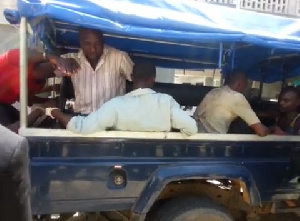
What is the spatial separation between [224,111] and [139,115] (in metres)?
0.96

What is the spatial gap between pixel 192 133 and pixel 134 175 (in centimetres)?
53

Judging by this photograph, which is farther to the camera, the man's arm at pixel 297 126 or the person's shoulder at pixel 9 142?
the man's arm at pixel 297 126

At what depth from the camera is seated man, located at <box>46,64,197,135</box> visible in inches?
112

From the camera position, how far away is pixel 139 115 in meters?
2.94

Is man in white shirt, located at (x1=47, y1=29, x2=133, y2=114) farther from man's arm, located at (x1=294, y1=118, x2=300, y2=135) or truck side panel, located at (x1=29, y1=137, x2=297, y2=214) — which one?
man's arm, located at (x1=294, y1=118, x2=300, y2=135)

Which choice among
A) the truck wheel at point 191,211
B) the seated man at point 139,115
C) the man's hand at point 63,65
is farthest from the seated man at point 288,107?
the man's hand at point 63,65

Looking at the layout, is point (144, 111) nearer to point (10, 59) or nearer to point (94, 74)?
point (94, 74)

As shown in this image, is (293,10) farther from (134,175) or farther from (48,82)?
(134,175)

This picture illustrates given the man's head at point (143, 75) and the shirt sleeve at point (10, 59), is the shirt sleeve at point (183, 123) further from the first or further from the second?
the shirt sleeve at point (10, 59)

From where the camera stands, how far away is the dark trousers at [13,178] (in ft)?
3.56

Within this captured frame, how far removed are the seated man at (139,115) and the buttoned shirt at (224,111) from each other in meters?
0.64

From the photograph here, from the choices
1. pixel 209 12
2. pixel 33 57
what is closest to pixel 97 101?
pixel 33 57

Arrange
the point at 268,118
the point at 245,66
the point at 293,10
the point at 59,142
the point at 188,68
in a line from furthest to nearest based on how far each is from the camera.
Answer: the point at 293,10, the point at 188,68, the point at 245,66, the point at 268,118, the point at 59,142

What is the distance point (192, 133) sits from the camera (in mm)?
2980
